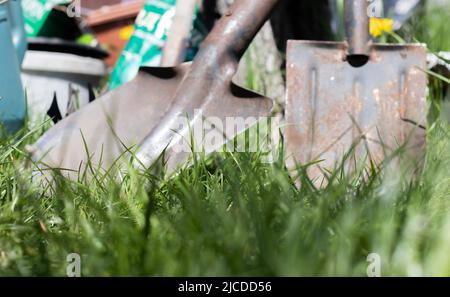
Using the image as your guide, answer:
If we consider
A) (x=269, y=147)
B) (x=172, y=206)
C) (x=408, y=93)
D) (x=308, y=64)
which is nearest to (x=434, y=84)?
(x=408, y=93)

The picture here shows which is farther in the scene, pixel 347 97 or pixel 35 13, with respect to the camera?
pixel 35 13

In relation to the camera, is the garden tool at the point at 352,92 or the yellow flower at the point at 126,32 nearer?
the garden tool at the point at 352,92

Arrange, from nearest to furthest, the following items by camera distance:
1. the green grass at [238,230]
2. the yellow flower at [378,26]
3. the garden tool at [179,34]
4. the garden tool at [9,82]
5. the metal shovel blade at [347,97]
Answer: the green grass at [238,230] < the metal shovel blade at [347,97] < the garden tool at [9,82] < the garden tool at [179,34] < the yellow flower at [378,26]

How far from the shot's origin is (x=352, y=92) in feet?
5.45

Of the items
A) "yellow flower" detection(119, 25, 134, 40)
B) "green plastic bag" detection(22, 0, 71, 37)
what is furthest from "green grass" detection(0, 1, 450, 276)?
"yellow flower" detection(119, 25, 134, 40)

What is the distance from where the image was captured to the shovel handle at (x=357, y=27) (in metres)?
1.62

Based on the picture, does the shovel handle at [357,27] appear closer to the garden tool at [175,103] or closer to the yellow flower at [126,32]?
the garden tool at [175,103]

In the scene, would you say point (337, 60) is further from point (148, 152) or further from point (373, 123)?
point (148, 152)

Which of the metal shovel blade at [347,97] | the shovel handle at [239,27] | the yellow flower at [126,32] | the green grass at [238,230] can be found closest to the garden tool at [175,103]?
the shovel handle at [239,27]

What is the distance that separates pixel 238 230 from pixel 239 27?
3.02 feet

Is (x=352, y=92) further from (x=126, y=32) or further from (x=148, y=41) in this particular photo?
(x=126, y=32)

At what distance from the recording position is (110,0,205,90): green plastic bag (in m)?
2.29

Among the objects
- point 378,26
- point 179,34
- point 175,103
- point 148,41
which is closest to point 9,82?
point 175,103

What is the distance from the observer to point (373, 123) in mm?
1633
